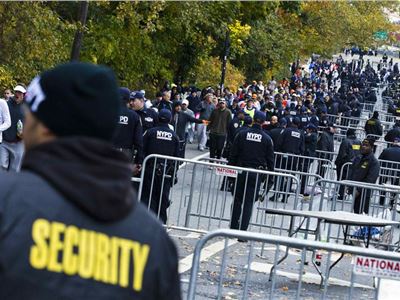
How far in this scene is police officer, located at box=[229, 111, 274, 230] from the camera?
555 inches

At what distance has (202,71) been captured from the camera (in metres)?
47.9

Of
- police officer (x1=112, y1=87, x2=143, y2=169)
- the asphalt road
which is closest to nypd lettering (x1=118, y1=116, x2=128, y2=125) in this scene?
police officer (x1=112, y1=87, x2=143, y2=169)

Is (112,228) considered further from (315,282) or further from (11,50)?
(11,50)

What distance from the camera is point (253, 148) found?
14.5 metres

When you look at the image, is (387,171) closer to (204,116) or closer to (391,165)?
(391,165)

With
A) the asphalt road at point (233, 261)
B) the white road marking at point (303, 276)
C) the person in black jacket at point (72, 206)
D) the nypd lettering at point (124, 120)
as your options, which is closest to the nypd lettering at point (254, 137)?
the asphalt road at point (233, 261)

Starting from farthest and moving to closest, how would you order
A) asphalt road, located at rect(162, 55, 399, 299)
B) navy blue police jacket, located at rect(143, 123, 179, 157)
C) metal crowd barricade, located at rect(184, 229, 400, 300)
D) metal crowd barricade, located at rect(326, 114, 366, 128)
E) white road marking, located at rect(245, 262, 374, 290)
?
metal crowd barricade, located at rect(326, 114, 366, 128) → navy blue police jacket, located at rect(143, 123, 179, 157) → white road marking, located at rect(245, 262, 374, 290) → asphalt road, located at rect(162, 55, 399, 299) → metal crowd barricade, located at rect(184, 229, 400, 300)

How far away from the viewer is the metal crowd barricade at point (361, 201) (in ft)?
47.2

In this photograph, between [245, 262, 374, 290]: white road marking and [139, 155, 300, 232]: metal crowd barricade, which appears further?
[139, 155, 300, 232]: metal crowd barricade

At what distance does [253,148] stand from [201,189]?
884 millimetres

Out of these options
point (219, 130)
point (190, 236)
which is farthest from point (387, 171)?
point (190, 236)

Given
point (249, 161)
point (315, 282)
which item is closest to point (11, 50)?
point (249, 161)

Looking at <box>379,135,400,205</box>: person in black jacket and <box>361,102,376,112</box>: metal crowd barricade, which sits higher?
<box>361,102,376,112</box>: metal crowd barricade

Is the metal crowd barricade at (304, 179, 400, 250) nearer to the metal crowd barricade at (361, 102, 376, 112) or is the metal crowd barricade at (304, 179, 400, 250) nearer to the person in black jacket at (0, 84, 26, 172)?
the person in black jacket at (0, 84, 26, 172)
